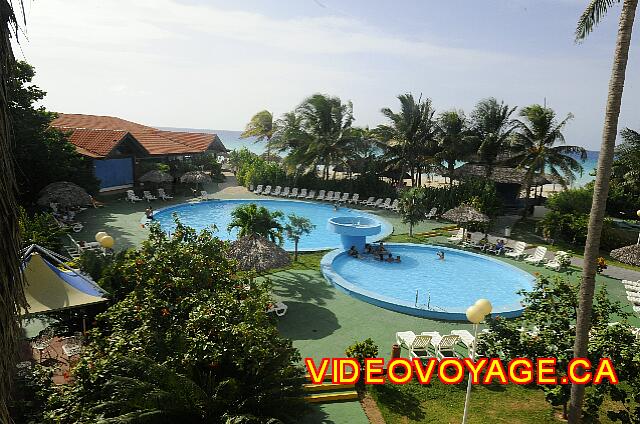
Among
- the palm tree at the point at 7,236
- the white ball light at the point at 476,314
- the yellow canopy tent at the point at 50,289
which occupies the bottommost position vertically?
the yellow canopy tent at the point at 50,289

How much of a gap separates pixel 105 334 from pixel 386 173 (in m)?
26.9

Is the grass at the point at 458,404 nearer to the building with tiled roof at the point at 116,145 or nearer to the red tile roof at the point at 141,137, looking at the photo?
the building with tiled roof at the point at 116,145

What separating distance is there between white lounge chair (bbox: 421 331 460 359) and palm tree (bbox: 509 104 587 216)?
1790cm

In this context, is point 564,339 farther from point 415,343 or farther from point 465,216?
point 465,216

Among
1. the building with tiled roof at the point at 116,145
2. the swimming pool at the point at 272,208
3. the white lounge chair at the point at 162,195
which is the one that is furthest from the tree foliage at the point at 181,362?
the white lounge chair at the point at 162,195

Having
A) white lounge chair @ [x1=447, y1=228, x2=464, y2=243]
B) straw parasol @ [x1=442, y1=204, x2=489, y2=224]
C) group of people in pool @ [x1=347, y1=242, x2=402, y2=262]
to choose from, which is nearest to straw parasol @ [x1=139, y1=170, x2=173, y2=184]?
group of people in pool @ [x1=347, y1=242, x2=402, y2=262]

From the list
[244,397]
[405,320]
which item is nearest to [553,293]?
[405,320]

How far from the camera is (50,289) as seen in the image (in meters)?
8.82

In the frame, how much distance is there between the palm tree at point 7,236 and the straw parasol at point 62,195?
62.6ft

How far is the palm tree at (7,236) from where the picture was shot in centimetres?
352

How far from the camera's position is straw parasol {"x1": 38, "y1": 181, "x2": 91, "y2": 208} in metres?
20.5

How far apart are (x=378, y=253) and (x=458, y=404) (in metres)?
10.8

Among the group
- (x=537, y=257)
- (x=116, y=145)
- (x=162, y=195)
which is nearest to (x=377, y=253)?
(x=537, y=257)

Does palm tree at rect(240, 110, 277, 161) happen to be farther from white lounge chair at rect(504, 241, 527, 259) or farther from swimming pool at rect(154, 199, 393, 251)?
white lounge chair at rect(504, 241, 527, 259)
